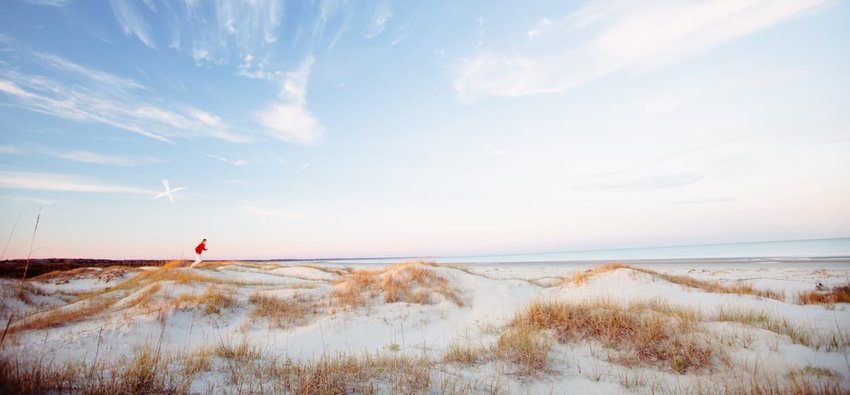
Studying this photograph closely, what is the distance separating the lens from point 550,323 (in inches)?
268

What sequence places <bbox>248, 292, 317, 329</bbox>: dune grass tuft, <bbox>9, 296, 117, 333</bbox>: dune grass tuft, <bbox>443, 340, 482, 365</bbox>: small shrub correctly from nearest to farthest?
<bbox>443, 340, 482, 365</bbox>: small shrub → <bbox>9, 296, 117, 333</bbox>: dune grass tuft → <bbox>248, 292, 317, 329</bbox>: dune grass tuft

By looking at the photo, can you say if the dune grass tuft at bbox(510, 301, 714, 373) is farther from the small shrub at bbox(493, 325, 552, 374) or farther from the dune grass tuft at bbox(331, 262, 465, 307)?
Answer: the dune grass tuft at bbox(331, 262, 465, 307)

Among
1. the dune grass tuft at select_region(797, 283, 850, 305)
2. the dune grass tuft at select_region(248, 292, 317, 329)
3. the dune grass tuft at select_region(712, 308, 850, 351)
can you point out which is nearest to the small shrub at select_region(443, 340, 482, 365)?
the dune grass tuft at select_region(248, 292, 317, 329)

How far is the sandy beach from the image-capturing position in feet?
12.8

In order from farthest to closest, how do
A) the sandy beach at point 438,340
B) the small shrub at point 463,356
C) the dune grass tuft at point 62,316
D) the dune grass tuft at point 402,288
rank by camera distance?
the dune grass tuft at point 402,288, the dune grass tuft at point 62,316, the small shrub at point 463,356, the sandy beach at point 438,340

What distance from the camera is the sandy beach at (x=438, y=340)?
3.89 m

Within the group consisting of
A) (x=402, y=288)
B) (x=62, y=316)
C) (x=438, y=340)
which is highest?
(x=402, y=288)

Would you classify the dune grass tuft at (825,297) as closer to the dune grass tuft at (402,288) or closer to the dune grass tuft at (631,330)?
the dune grass tuft at (631,330)

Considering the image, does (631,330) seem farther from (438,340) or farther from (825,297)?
(825,297)

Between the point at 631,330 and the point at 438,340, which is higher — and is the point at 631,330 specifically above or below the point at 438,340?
above

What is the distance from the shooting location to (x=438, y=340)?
7.34 metres

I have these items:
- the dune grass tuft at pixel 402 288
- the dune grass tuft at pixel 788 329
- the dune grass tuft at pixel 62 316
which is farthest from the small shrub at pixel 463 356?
the dune grass tuft at pixel 62 316

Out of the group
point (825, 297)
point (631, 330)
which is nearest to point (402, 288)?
point (631, 330)

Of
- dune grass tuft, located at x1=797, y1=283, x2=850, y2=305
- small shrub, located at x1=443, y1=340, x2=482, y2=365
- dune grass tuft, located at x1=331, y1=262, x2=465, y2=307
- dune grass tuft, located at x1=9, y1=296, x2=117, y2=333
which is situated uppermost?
Answer: dune grass tuft, located at x1=331, y1=262, x2=465, y2=307
